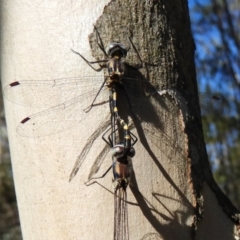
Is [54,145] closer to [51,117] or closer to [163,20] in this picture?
[51,117]

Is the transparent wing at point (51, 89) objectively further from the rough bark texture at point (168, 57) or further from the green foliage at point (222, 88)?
the green foliage at point (222, 88)

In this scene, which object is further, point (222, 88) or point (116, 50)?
point (222, 88)

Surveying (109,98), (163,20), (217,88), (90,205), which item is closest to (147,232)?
(90,205)

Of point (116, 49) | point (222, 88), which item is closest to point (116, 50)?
point (116, 49)

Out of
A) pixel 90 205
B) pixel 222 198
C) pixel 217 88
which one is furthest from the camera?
pixel 217 88

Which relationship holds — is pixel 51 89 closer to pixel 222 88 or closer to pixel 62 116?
pixel 62 116

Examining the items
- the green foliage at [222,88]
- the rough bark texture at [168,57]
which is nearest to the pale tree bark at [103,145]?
the rough bark texture at [168,57]
